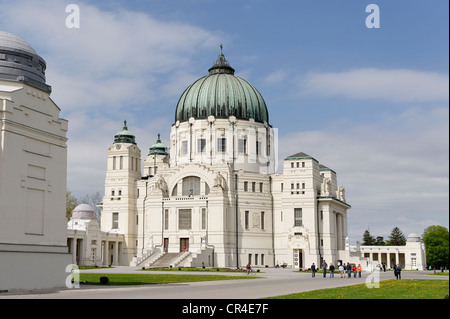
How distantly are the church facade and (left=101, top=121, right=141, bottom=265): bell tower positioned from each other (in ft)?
0.54

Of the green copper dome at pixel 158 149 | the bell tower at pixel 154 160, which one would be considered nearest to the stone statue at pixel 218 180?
the bell tower at pixel 154 160

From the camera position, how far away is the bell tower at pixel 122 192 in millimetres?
91312

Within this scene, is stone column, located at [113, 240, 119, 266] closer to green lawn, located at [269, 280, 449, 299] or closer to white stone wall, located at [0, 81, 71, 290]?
white stone wall, located at [0, 81, 71, 290]

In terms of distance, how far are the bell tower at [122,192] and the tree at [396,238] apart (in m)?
82.4

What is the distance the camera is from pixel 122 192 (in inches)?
3627

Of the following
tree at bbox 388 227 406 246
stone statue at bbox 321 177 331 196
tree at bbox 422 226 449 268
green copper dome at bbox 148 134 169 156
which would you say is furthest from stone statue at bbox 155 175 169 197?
tree at bbox 388 227 406 246

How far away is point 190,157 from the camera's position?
91.5 meters

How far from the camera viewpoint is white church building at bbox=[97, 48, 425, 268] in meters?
82.5

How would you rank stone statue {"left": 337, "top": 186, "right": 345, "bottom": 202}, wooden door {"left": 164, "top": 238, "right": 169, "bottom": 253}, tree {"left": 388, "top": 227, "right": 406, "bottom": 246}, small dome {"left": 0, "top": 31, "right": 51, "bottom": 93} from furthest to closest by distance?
tree {"left": 388, "top": 227, "right": 406, "bottom": 246}
stone statue {"left": 337, "top": 186, "right": 345, "bottom": 202}
wooden door {"left": 164, "top": 238, "right": 169, "bottom": 253}
small dome {"left": 0, "top": 31, "right": 51, "bottom": 93}

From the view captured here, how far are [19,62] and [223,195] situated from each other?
172 feet

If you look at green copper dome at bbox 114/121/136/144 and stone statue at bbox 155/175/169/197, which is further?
green copper dome at bbox 114/121/136/144

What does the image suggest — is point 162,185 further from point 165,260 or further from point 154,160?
point 154,160

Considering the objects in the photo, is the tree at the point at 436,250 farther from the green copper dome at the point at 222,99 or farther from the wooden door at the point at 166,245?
the wooden door at the point at 166,245
